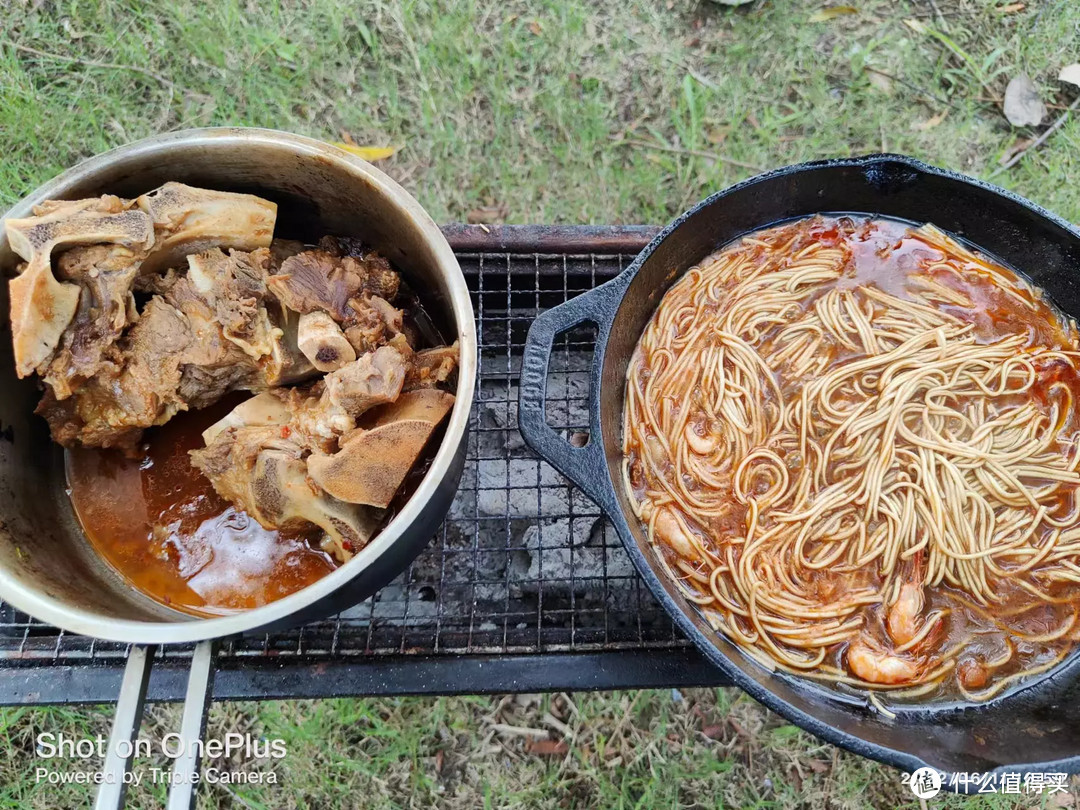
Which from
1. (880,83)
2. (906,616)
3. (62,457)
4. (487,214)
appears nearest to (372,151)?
(487,214)

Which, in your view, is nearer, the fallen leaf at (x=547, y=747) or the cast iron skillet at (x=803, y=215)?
the cast iron skillet at (x=803, y=215)

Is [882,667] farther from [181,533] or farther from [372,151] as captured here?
[372,151]

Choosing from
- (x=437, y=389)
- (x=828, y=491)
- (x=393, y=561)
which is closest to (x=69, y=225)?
(x=437, y=389)

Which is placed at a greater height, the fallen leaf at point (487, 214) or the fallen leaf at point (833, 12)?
the fallen leaf at point (833, 12)

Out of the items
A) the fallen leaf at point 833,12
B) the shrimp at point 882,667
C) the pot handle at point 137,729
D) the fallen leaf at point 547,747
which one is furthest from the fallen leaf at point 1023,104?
the pot handle at point 137,729

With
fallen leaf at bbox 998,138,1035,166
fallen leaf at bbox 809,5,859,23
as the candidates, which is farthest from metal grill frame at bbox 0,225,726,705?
fallen leaf at bbox 998,138,1035,166

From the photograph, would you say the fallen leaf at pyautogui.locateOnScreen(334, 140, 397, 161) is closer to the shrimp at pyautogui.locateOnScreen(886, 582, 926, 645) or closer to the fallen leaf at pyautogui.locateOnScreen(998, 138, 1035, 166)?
the shrimp at pyautogui.locateOnScreen(886, 582, 926, 645)

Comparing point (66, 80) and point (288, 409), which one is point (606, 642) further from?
point (66, 80)

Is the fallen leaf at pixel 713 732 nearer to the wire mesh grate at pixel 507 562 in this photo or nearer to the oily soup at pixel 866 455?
the wire mesh grate at pixel 507 562
